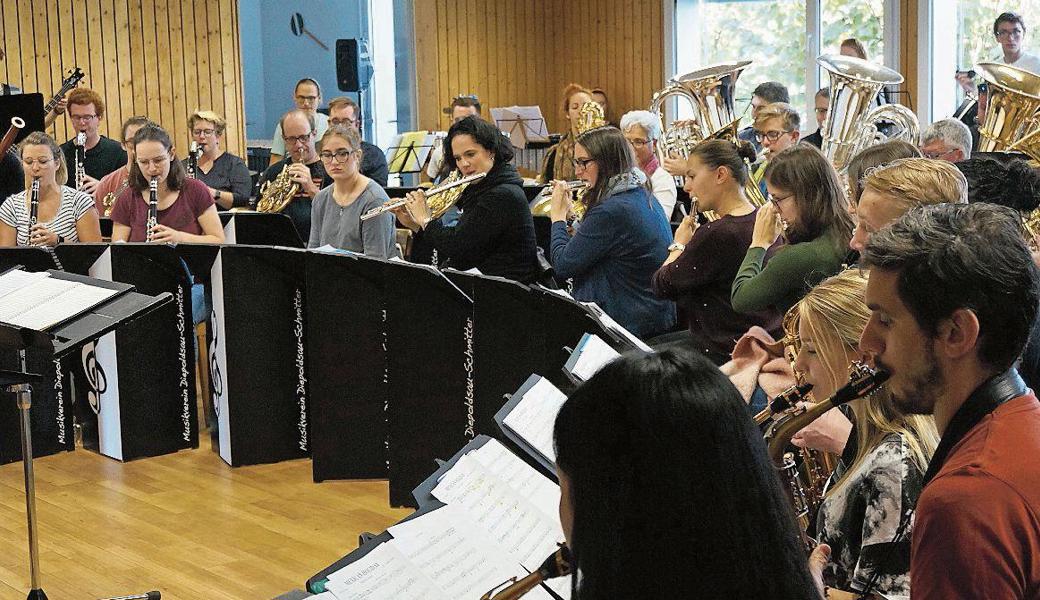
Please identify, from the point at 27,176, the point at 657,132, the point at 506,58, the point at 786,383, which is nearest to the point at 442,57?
the point at 506,58

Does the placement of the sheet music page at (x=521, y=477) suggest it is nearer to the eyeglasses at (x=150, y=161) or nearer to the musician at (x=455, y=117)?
the eyeglasses at (x=150, y=161)

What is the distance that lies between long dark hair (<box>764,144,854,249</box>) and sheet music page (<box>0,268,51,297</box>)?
2160mm

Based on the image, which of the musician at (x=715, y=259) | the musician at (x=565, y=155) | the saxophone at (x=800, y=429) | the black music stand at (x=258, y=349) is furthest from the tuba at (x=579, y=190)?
the saxophone at (x=800, y=429)

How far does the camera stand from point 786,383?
279cm

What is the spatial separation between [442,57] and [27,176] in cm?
722

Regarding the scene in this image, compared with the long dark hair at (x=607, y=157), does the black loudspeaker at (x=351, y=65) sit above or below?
above

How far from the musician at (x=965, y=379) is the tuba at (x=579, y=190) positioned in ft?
10.7

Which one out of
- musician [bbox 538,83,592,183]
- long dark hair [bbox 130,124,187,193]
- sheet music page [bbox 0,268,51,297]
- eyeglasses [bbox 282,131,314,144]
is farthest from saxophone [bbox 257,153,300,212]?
sheet music page [bbox 0,268,51,297]

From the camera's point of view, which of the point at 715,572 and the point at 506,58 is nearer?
the point at 715,572

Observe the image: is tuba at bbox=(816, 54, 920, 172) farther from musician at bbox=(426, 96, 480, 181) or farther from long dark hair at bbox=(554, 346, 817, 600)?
long dark hair at bbox=(554, 346, 817, 600)

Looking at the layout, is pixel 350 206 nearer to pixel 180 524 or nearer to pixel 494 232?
pixel 494 232

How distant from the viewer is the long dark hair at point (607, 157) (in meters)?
4.62

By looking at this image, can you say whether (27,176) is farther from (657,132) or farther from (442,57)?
(442,57)

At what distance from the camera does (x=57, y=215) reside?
17.2 feet
